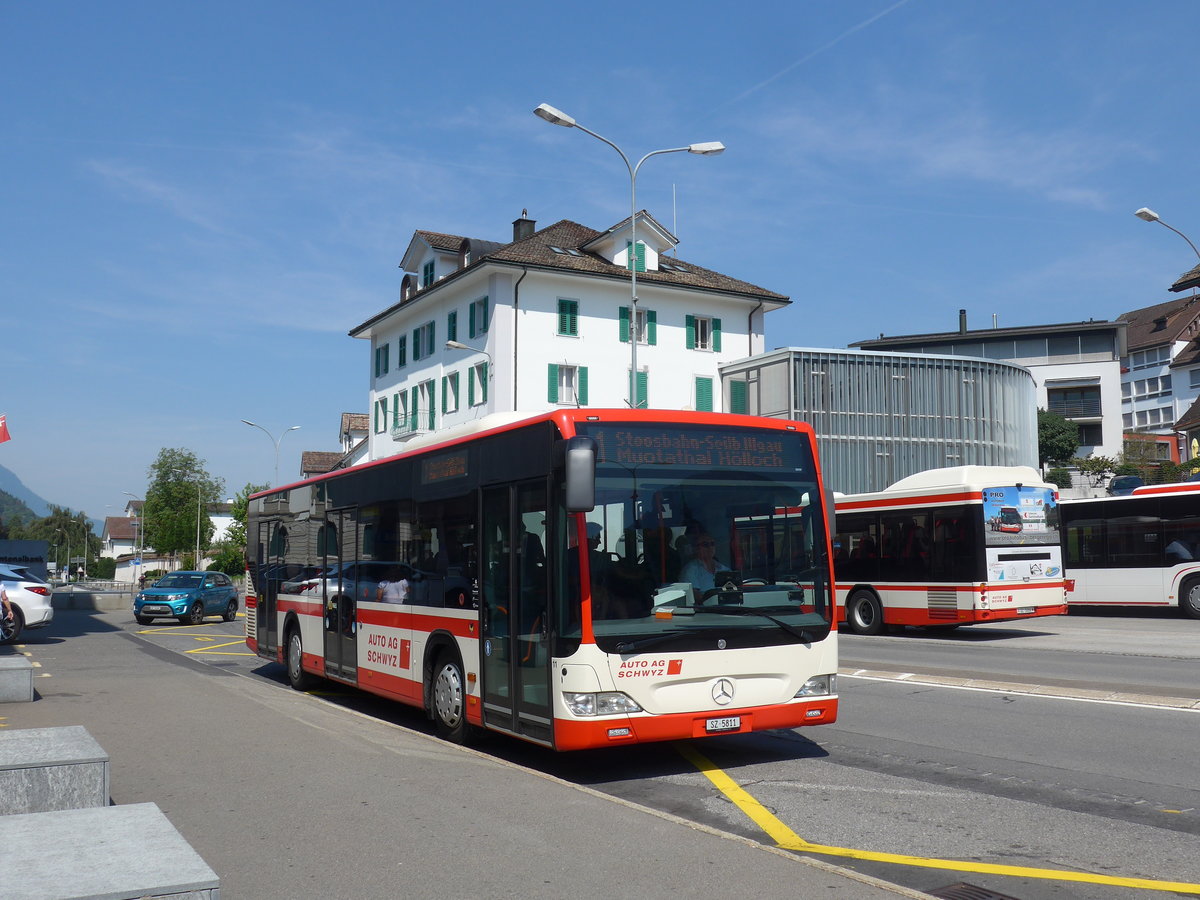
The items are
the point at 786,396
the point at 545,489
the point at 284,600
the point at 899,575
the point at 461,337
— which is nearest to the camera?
the point at 545,489

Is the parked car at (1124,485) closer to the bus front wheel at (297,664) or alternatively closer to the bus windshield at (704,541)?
the bus front wheel at (297,664)

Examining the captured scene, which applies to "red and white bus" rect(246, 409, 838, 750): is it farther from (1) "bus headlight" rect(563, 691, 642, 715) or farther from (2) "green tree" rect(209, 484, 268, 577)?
(2) "green tree" rect(209, 484, 268, 577)

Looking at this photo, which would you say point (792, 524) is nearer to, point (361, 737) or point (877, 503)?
point (361, 737)

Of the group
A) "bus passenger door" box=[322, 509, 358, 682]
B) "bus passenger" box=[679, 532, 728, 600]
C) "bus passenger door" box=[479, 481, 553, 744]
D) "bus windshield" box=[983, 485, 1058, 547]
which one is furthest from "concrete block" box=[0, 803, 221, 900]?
"bus windshield" box=[983, 485, 1058, 547]

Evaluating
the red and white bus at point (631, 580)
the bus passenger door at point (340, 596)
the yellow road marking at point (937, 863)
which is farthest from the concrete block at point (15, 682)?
the yellow road marking at point (937, 863)

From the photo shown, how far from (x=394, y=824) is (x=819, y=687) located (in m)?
3.77

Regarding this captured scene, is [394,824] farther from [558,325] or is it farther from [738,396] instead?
[738,396]

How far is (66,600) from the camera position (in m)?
47.9

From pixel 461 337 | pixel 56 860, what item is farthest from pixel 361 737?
pixel 461 337

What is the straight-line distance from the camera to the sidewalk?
5402 mm

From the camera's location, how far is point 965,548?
21.5 metres

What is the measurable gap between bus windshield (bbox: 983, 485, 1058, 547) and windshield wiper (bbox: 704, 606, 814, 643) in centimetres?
1355

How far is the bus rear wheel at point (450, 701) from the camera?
10180mm

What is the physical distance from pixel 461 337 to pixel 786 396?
565 inches
